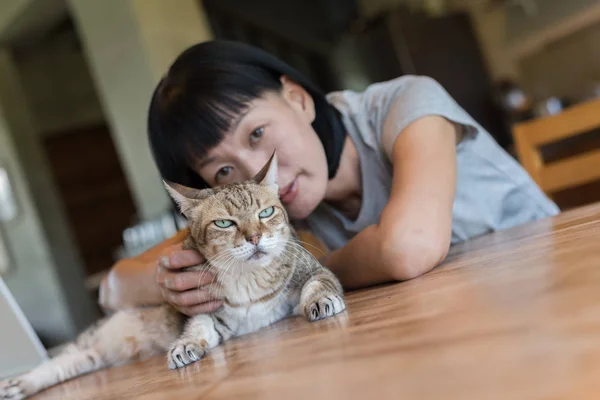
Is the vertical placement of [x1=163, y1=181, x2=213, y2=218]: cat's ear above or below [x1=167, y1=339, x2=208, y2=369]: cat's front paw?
above

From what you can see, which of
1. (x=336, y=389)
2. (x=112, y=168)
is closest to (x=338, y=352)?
(x=336, y=389)

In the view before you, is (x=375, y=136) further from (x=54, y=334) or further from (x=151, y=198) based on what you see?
(x=54, y=334)

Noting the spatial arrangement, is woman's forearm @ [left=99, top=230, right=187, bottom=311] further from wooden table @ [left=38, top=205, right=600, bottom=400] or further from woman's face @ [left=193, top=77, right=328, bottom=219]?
wooden table @ [left=38, top=205, right=600, bottom=400]

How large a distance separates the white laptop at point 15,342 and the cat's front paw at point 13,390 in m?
0.11

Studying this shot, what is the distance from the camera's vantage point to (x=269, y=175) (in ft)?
3.67

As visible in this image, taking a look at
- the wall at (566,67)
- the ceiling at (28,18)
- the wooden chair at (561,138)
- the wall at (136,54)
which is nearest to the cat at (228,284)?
the wooden chair at (561,138)

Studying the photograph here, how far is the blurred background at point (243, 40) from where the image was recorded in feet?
13.6

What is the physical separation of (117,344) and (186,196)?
1.14ft

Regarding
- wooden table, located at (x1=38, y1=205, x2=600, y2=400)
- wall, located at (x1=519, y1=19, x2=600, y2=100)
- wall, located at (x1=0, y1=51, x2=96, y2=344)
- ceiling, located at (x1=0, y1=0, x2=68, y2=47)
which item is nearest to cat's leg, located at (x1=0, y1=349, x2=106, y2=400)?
wooden table, located at (x1=38, y1=205, x2=600, y2=400)

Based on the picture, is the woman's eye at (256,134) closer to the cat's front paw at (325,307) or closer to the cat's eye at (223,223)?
the cat's eye at (223,223)

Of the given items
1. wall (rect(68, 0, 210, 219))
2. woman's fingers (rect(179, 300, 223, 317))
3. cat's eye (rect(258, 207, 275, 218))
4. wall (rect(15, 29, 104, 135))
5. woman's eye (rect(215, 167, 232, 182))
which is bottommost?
woman's fingers (rect(179, 300, 223, 317))

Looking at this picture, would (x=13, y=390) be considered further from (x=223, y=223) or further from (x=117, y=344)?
(x=223, y=223)

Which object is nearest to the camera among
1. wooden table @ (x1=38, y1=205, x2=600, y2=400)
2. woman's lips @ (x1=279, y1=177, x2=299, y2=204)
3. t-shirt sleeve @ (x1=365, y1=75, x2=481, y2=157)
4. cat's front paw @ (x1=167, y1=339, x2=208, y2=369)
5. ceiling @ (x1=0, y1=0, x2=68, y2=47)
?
wooden table @ (x1=38, y1=205, x2=600, y2=400)

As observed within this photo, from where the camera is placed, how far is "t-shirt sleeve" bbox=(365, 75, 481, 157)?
45.1 inches
